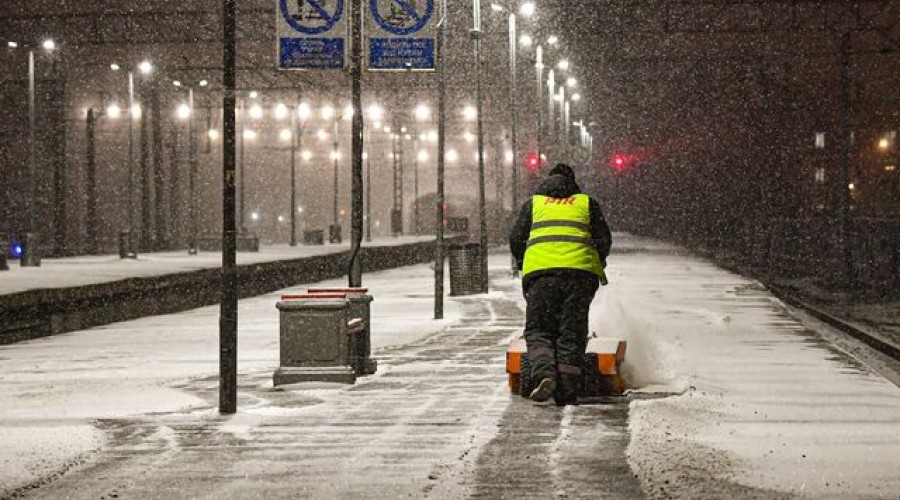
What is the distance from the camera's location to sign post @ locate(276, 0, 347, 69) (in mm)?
16531

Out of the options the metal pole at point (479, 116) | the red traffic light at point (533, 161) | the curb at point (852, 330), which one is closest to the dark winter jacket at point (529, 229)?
the curb at point (852, 330)

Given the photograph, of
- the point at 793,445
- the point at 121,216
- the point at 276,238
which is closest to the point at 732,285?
the point at 793,445

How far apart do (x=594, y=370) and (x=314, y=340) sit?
302 cm

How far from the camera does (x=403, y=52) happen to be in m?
21.0

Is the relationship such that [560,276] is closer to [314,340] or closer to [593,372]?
[593,372]

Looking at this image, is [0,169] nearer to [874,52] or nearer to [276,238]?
[276,238]

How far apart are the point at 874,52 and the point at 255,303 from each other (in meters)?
39.0

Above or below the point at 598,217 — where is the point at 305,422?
below

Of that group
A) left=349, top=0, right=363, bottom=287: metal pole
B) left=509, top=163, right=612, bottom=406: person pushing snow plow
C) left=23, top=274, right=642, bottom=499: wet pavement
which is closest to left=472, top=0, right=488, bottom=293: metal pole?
left=349, top=0, right=363, bottom=287: metal pole

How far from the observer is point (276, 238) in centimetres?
11412

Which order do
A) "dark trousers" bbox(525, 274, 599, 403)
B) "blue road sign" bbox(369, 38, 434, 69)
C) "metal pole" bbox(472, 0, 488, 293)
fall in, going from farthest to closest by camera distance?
"metal pole" bbox(472, 0, 488, 293) → "blue road sign" bbox(369, 38, 434, 69) → "dark trousers" bbox(525, 274, 599, 403)

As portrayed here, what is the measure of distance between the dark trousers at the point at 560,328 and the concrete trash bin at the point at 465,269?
20039 mm

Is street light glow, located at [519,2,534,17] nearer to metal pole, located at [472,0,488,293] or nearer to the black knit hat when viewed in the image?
metal pole, located at [472,0,488,293]

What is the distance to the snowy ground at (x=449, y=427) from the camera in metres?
9.04
